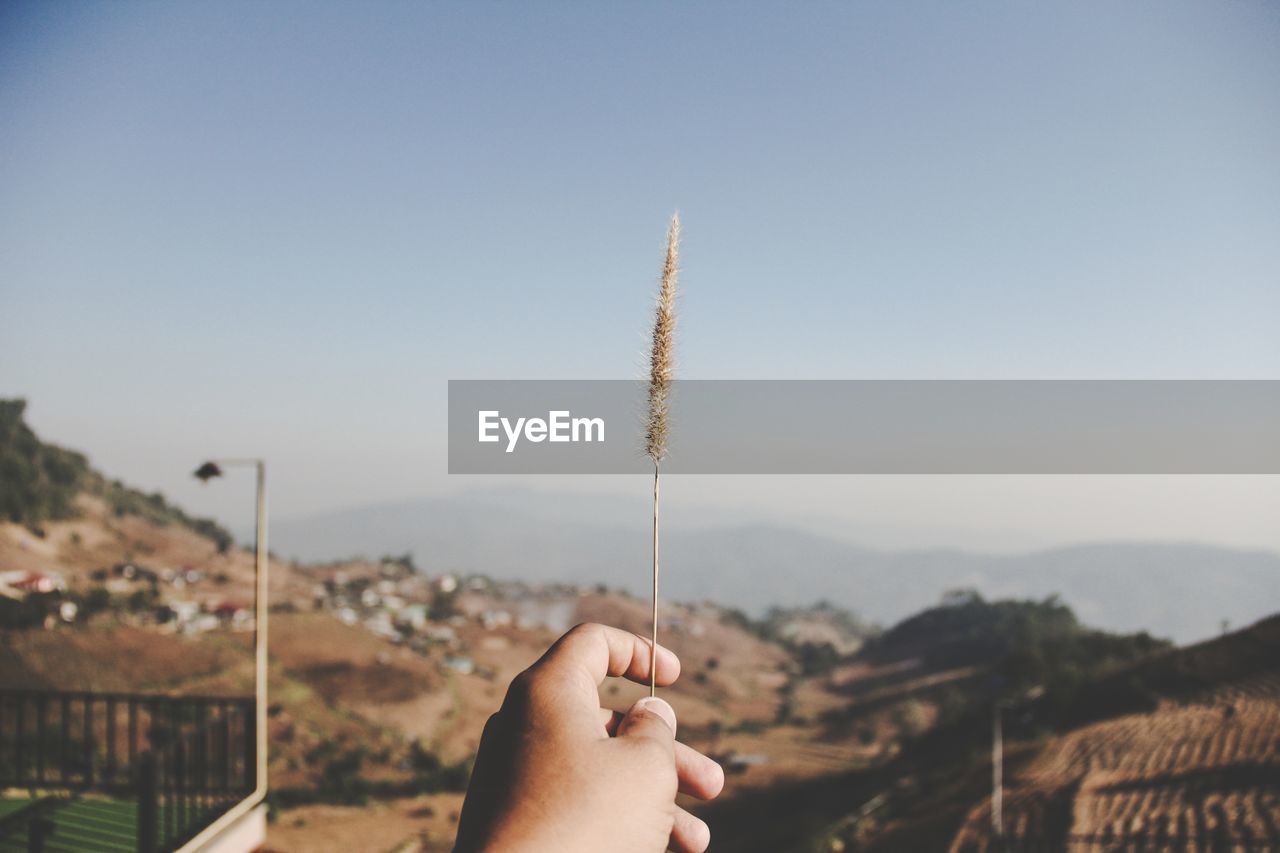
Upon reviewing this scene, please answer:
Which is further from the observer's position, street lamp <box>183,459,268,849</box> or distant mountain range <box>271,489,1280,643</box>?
distant mountain range <box>271,489,1280,643</box>

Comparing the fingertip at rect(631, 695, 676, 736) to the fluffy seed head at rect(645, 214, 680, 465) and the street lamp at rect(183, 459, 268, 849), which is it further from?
the street lamp at rect(183, 459, 268, 849)

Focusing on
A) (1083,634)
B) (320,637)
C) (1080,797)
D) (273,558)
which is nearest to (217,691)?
(320,637)

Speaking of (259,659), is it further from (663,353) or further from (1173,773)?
(1173,773)

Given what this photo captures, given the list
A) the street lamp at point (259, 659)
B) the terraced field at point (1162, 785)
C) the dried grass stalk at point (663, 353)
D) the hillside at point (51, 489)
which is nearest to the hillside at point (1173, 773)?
the terraced field at point (1162, 785)

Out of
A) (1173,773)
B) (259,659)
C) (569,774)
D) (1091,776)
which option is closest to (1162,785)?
(1173,773)

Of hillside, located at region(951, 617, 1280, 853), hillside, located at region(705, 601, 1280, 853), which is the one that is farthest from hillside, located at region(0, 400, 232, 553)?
hillside, located at region(951, 617, 1280, 853)

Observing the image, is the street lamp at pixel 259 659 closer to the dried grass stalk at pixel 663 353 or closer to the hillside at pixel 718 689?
the dried grass stalk at pixel 663 353

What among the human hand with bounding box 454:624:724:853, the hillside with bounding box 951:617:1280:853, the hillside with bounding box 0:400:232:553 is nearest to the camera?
the human hand with bounding box 454:624:724:853

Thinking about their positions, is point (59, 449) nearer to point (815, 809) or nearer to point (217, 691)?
point (217, 691)
